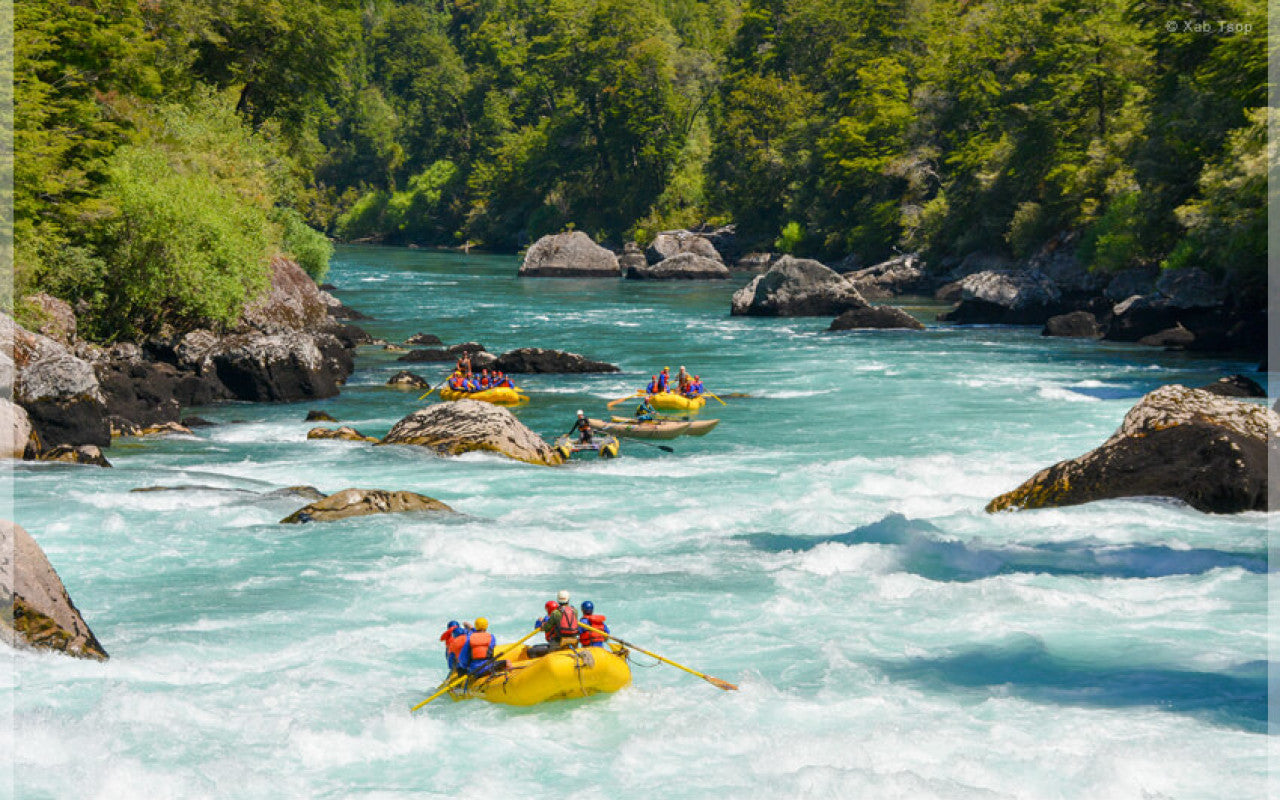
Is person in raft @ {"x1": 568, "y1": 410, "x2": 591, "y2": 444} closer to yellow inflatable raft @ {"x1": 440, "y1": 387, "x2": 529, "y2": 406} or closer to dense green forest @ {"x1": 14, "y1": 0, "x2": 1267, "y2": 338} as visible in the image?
yellow inflatable raft @ {"x1": 440, "y1": 387, "x2": 529, "y2": 406}

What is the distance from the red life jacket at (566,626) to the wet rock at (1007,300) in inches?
1548

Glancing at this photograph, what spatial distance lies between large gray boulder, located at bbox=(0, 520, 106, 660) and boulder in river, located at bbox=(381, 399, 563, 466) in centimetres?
1163

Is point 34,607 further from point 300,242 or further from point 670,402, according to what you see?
point 300,242

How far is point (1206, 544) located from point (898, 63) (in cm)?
6983

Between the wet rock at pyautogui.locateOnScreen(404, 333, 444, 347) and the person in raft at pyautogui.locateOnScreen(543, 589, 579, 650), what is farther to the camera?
the wet rock at pyautogui.locateOnScreen(404, 333, 444, 347)

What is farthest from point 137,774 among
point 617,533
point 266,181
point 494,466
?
point 266,181

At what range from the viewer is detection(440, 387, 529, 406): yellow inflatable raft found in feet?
101

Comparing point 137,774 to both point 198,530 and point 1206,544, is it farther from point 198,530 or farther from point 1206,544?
point 1206,544

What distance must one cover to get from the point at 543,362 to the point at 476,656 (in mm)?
24631

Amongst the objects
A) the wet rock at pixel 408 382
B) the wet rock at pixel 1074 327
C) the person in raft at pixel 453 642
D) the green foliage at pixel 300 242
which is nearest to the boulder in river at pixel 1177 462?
the person in raft at pixel 453 642

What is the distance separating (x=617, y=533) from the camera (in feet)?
60.4

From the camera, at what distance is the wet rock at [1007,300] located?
48719mm

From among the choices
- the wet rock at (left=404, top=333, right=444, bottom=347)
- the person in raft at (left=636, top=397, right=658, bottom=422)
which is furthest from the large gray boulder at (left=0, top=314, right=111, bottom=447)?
the wet rock at (left=404, top=333, right=444, bottom=347)

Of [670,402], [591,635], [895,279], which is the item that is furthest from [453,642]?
[895,279]
